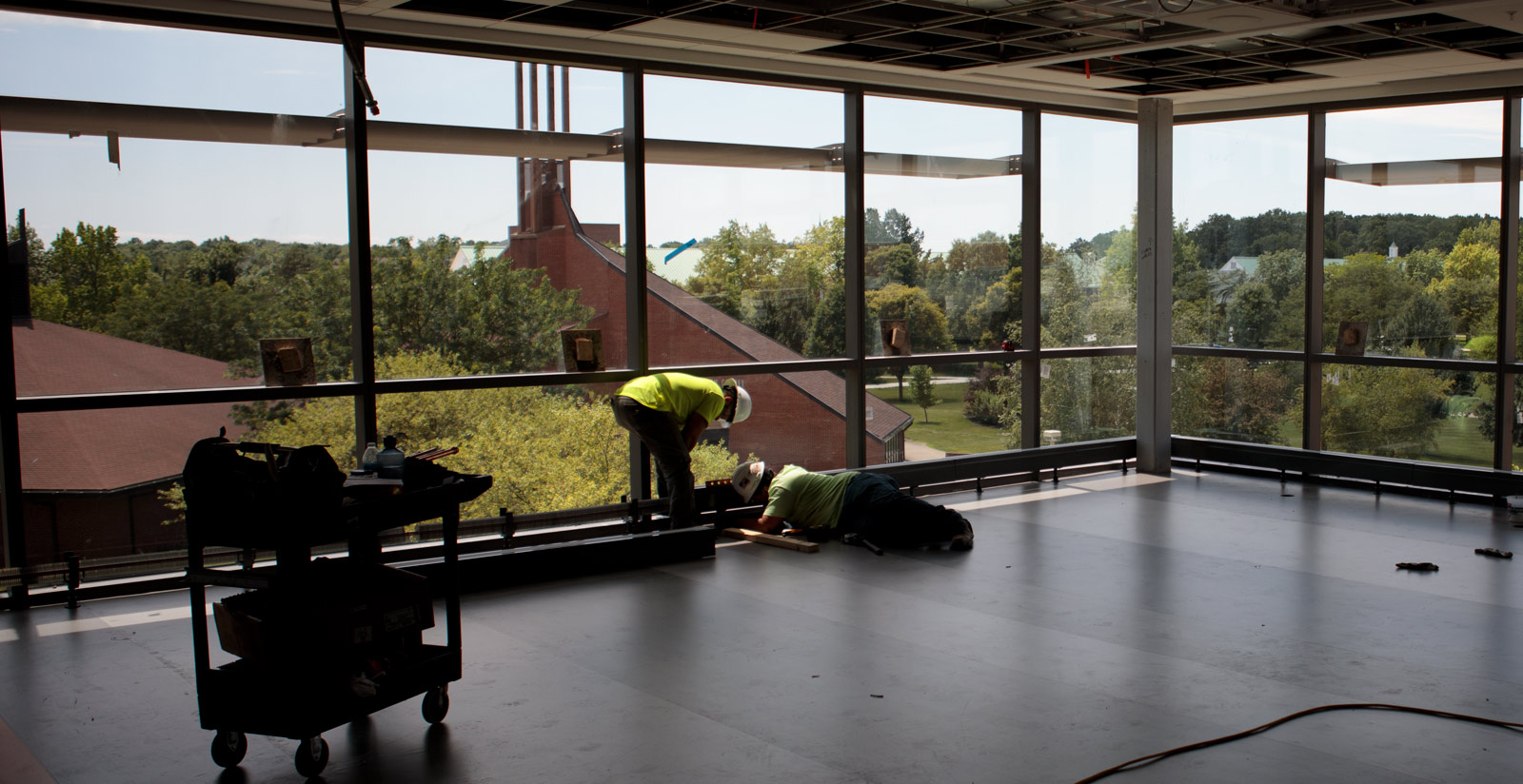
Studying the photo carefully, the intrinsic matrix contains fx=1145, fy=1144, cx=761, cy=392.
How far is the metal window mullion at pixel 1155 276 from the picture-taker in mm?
9797

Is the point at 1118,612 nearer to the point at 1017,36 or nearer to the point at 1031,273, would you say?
the point at 1017,36

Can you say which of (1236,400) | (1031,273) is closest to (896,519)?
(1031,273)

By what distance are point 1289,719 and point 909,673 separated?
1451 millimetres

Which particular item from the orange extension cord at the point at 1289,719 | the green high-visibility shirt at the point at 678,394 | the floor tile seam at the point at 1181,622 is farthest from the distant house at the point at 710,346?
the orange extension cord at the point at 1289,719

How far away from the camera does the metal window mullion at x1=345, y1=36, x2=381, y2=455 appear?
655 cm

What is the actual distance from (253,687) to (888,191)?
6444 mm

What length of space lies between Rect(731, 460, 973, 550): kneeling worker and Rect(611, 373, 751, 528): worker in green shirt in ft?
2.00

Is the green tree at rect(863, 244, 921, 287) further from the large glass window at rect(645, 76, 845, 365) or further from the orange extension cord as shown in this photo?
the orange extension cord

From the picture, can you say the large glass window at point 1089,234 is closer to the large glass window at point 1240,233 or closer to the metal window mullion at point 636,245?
the large glass window at point 1240,233

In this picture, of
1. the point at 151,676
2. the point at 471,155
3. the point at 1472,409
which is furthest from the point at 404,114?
the point at 1472,409

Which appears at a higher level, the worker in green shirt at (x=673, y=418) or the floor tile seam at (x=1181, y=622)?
the worker in green shirt at (x=673, y=418)

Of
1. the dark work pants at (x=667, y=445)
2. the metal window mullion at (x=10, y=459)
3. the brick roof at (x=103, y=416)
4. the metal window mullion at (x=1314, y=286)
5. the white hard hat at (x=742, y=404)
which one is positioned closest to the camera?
the metal window mullion at (x=10, y=459)

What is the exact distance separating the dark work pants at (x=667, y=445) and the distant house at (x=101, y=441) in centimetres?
216

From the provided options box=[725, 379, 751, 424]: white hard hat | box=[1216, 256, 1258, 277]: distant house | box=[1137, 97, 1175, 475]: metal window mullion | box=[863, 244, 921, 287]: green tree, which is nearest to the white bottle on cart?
box=[725, 379, 751, 424]: white hard hat
